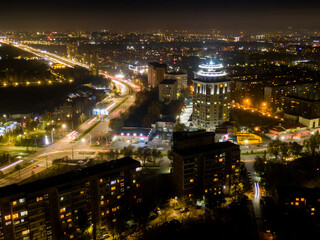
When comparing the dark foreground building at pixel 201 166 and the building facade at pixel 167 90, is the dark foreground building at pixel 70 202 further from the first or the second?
the building facade at pixel 167 90

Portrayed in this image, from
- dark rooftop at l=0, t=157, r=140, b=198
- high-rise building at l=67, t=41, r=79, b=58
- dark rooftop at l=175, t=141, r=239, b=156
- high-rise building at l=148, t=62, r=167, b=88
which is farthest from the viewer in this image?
high-rise building at l=67, t=41, r=79, b=58

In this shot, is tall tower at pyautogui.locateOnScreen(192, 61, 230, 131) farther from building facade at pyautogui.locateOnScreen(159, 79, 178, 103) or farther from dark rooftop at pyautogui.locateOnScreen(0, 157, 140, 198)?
dark rooftop at pyautogui.locateOnScreen(0, 157, 140, 198)

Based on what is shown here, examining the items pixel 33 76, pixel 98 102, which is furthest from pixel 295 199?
pixel 33 76

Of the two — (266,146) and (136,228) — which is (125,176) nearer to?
(136,228)

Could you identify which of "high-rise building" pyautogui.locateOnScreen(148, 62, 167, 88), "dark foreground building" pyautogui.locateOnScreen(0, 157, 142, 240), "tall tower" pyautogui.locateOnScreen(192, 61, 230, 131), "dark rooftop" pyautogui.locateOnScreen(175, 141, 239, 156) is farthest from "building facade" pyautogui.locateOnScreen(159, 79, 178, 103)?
"dark foreground building" pyautogui.locateOnScreen(0, 157, 142, 240)

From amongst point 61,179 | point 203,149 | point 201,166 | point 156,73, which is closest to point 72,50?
point 156,73
